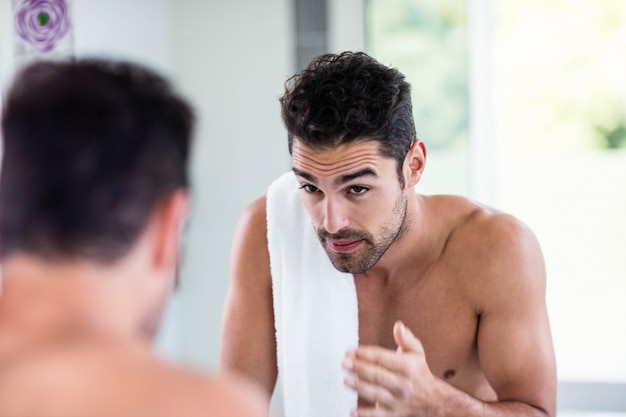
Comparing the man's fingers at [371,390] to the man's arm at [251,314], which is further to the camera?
the man's arm at [251,314]

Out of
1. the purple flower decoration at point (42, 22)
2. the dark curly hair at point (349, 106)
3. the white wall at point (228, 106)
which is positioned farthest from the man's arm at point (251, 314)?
the white wall at point (228, 106)

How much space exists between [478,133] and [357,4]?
0.62 m

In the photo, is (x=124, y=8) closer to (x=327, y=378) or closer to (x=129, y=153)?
(x=327, y=378)

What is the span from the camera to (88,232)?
712 mm

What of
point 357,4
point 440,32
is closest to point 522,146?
point 440,32

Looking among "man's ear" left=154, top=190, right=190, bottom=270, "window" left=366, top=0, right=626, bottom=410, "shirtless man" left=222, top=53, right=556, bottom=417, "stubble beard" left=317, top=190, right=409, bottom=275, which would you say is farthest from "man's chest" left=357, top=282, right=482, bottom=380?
"window" left=366, top=0, right=626, bottom=410

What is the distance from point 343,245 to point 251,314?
0.31 meters

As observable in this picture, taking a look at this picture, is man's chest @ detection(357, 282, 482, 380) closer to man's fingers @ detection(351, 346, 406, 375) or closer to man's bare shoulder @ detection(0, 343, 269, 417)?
man's fingers @ detection(351, 346, 406, 375)

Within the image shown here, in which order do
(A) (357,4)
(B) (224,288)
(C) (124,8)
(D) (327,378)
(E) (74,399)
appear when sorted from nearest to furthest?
(E) (74,399) → (D) (327,378) → (C) (124,8) → (A) (357,4) → (B) (224,288)

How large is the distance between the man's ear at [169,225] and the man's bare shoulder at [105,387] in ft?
0.32

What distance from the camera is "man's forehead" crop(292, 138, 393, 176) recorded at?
149 cm

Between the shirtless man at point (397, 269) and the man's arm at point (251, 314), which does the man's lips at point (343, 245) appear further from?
the man's arm at point (251, 314)

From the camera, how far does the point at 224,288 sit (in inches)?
123

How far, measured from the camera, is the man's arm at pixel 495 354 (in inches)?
54.4
